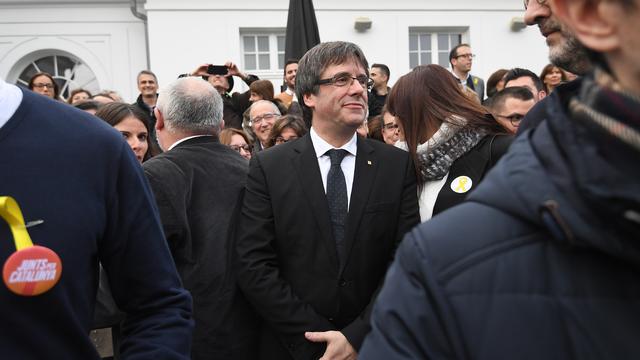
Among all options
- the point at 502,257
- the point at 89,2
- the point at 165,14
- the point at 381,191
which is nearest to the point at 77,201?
the point at 502,257

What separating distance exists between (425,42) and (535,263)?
43.9 feet

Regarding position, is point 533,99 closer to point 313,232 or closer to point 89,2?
point 313,232

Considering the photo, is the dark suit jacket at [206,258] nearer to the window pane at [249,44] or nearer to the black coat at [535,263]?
the black coat at [535,263]

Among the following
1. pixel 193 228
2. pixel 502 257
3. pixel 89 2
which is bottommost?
pixel 193 228

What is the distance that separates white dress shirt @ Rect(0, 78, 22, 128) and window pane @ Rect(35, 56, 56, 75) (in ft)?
43.6

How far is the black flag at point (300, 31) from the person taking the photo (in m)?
7.49

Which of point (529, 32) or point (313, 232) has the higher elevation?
point (529, 32)

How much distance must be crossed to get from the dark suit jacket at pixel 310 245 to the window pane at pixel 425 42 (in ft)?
37.3

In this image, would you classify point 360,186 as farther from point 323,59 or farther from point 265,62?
point 265,62

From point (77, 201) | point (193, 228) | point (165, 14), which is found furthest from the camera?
point (165, 14)

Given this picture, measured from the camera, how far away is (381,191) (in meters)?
2.76

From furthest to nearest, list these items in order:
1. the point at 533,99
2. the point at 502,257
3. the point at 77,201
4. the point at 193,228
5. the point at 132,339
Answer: the point at 533,99 → the point at 193,228 → the point at 132,339 → the point at 77,201 → the point at 502,257

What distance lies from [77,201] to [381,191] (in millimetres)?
1593

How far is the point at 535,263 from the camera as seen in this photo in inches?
35.7
